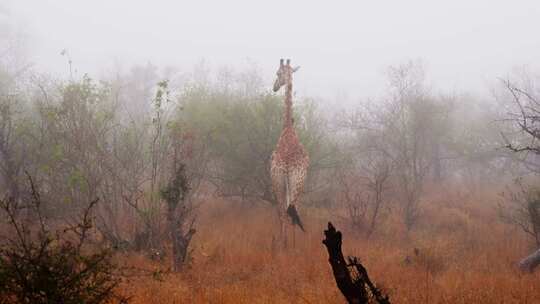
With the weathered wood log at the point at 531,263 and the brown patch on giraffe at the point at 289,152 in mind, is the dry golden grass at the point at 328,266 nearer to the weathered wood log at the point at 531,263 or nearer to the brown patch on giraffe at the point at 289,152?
the weathered wood log at the point at 531,263

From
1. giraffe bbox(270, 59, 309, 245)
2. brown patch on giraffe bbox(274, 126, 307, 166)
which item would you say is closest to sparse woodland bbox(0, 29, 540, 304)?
giraffe bbox(270, 59, 309, 245)

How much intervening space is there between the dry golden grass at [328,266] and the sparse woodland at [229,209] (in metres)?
0.04

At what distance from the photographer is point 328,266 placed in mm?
6750

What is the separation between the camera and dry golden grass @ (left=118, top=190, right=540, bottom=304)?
5.27 metres

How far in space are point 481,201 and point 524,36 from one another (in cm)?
9617

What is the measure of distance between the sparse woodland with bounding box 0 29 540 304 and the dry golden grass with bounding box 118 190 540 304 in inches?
1.4

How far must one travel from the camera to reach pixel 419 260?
288 inches

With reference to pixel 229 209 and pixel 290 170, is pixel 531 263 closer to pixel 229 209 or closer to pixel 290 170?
pixel 290 170

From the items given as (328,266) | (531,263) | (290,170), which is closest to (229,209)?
(290,170)

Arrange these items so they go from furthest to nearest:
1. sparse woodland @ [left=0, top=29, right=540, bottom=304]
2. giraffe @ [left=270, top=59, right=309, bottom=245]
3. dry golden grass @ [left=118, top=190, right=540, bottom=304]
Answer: giraffe @ [left=270, top=59, right=309, bottom=245] → sparse woodland @ [left=0, top=29, right=540, bottom=304] → dry golden grass @ [left=118, top=190, right=540, bottom=304]

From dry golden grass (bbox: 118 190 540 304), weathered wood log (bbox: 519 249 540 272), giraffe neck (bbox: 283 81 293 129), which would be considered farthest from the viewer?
giraffe neck (bbox: 283 81 293 129)

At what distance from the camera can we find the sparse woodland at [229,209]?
5.61 metres

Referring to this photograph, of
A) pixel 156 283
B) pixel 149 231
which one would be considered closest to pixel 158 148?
pixel 149 231

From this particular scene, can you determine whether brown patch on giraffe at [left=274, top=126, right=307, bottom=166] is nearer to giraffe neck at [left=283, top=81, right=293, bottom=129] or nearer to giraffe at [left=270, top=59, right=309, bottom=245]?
giraffe at [left=270, top=59, right=309, bottom=245]
